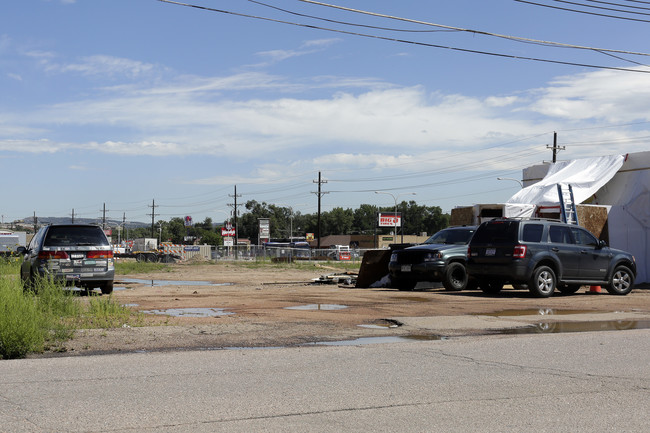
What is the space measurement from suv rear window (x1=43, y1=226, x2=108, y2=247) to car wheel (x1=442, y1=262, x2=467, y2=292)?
29.8ft

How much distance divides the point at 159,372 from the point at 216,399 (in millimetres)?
1520

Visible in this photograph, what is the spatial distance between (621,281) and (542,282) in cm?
333

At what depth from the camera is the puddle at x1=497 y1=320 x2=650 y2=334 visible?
1225 cm

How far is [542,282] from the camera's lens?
18875mm

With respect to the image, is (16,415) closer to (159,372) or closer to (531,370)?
(159,372)

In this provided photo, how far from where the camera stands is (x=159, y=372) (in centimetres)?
807

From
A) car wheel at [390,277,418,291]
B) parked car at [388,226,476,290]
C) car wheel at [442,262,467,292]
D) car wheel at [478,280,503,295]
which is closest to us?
car wheel at [478,280,503,295]

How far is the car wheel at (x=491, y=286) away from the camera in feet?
65.9

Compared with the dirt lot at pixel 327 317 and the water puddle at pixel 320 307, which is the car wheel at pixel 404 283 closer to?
the dirt lot at pixel 327 317

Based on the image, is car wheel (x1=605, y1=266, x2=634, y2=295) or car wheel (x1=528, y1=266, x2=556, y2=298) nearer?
car wheel (x1=528, y1=266, x2=556, y2=298)

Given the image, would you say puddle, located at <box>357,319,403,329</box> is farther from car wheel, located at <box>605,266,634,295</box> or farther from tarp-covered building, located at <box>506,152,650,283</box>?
tarp-covered building, located at <box>506,152,650,283</box>

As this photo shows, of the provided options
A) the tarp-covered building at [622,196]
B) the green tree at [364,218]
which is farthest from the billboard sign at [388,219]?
the green tree at [364,218]

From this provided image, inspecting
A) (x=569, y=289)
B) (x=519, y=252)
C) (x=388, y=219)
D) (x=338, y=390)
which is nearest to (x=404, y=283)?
(x=519, y=252)

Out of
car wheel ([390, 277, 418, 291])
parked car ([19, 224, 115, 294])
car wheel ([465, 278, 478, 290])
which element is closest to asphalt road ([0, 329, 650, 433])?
parked car ([19, 224, 115, 294])
